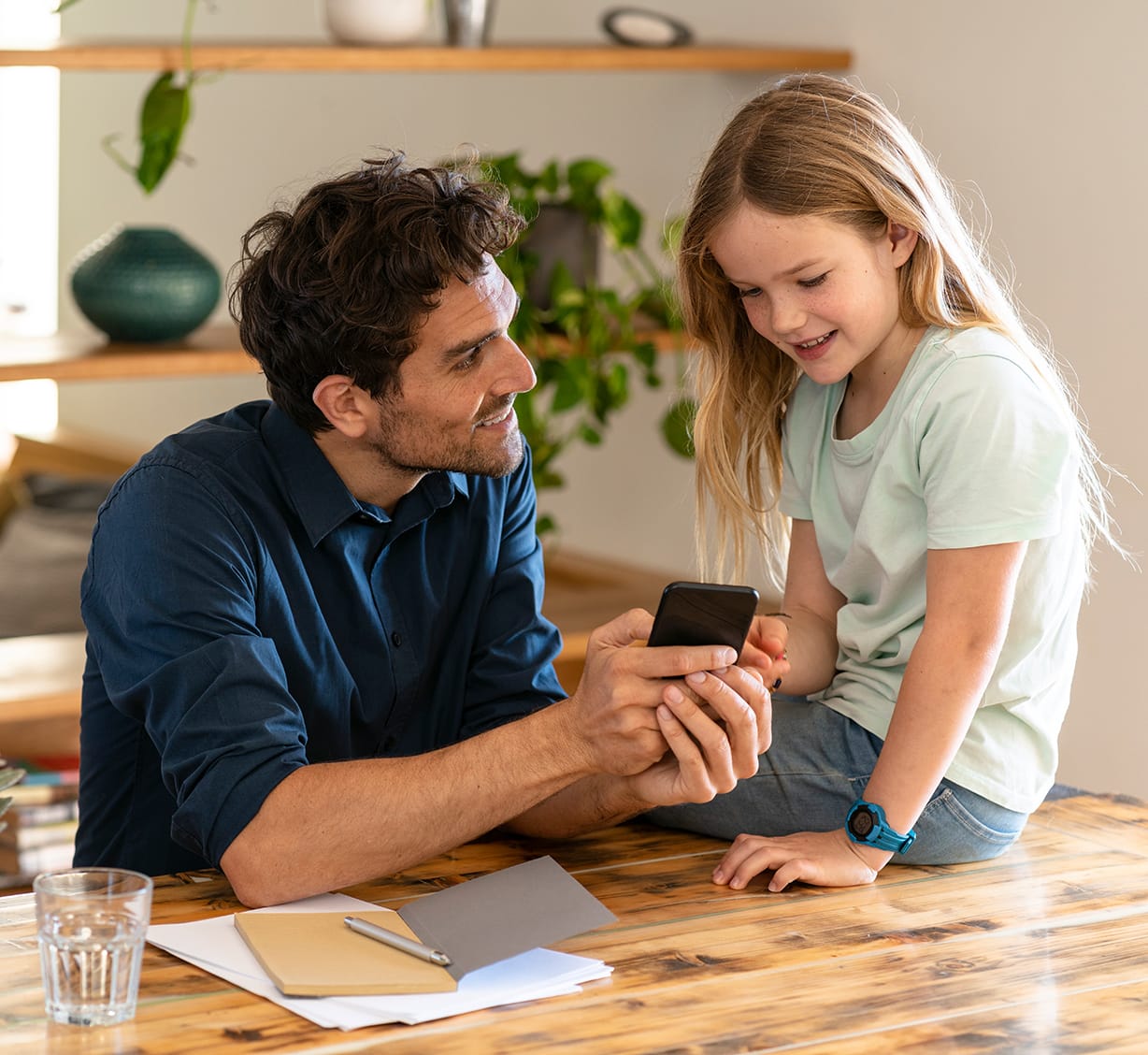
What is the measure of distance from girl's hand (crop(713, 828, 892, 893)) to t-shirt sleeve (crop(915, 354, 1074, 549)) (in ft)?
0.98

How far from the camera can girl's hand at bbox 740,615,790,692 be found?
59.9 inches

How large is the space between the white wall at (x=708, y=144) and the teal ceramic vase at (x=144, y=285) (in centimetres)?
45

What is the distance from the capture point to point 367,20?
2836mm

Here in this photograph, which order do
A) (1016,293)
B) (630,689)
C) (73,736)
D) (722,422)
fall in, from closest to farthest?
(630,689), (722,422), (1016,293), (73,736)

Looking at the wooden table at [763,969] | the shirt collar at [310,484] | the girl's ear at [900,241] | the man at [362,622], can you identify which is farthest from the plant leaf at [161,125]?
the wooden table at [763,969]

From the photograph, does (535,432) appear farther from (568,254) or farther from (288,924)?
(288,924)

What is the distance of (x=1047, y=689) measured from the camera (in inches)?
66.1

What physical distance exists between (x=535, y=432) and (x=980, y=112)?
97 cm

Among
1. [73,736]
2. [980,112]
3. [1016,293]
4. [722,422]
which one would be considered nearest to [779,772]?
[722,422]

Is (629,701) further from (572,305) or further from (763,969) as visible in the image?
(572,305)

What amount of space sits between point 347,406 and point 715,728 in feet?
1.75

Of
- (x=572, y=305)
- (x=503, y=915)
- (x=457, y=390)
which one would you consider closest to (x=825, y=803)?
(x=503, y=915)

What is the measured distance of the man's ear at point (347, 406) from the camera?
5.48ft

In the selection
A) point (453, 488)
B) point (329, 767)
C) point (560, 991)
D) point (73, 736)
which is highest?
point (453, 488)
